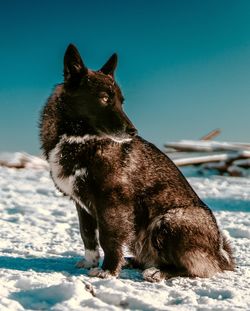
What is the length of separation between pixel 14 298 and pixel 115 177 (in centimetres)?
127

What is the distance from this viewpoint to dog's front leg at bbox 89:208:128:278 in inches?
164

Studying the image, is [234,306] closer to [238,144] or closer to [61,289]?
[61,289]

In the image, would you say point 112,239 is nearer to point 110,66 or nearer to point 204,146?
point 110,66

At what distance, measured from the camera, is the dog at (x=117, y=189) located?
Result: 420cm

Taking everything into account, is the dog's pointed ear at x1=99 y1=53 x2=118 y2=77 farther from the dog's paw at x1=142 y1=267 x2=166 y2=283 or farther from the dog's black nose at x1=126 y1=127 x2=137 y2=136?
the dog's paw at x1=142 y1=267 x2=166 y2=283

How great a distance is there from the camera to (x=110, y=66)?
16.3 feet

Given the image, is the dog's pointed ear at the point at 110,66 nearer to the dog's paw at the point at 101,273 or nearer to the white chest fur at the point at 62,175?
the white chest fur at the point at 62,175

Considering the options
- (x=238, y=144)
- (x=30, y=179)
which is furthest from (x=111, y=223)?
(x=238, y=144)

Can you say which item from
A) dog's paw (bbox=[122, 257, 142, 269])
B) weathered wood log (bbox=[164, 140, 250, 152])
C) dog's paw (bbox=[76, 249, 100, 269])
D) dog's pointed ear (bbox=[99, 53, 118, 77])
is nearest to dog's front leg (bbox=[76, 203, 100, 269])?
dog's paw (bbox=[76, 249, 100, 269])

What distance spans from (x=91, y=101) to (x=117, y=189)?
82cm

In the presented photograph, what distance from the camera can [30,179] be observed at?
1189 cm

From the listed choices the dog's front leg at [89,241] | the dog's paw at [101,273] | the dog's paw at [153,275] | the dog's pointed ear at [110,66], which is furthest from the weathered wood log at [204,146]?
the dog's paw at [101,273]

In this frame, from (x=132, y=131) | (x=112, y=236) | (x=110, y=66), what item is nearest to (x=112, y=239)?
(x=112, y=236)

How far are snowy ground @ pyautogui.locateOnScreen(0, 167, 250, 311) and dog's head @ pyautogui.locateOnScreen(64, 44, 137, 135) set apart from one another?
4.05ft
